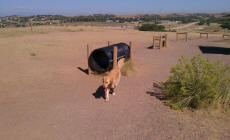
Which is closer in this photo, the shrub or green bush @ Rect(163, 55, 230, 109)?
green bush @ Rect(163, 55, 230, 109)

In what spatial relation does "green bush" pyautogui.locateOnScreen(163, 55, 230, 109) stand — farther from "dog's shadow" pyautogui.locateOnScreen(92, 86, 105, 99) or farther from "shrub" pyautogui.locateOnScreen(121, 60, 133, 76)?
"shrub" pyautogui.locateOnScreen(121, 60, 133, 76)

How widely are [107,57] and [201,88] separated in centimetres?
466

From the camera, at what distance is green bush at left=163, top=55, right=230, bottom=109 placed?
18.6 ft

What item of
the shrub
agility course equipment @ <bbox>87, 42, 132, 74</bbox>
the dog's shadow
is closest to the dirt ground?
the dog's shadow

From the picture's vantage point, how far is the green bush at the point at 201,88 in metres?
5.67

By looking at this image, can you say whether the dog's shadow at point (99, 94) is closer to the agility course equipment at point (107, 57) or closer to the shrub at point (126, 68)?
the agility course equipment at point (107, 57)

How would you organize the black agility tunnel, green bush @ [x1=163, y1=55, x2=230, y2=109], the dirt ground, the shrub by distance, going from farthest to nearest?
1. the shrub
2. the black agility tunnel
3. green bush @ [x1=163, y1=55, x2=230, y2=109]
4. the dirt ground

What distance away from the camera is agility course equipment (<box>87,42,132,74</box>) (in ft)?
29.3

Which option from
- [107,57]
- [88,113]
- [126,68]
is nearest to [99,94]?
[88,113]

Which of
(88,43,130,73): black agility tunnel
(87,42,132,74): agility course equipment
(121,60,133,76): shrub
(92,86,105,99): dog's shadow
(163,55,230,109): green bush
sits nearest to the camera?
(163,55,230,109): green bush

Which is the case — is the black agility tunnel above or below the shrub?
above

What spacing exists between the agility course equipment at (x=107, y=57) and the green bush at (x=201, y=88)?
129 inches

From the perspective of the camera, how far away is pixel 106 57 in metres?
10.6

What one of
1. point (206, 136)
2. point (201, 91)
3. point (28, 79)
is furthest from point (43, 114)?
point (201, 91)
